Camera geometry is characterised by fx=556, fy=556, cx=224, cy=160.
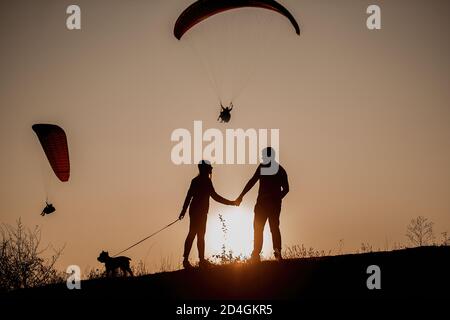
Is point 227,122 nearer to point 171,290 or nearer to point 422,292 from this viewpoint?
point 171,290

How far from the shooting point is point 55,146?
70.3 feet

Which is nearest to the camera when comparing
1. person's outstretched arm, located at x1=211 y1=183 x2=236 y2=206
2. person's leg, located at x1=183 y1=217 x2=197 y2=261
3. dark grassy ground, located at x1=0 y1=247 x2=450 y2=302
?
dark grassy ground, located at x1=0 y1=247 x2=450 y2=302

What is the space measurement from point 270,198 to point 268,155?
3.13 feet

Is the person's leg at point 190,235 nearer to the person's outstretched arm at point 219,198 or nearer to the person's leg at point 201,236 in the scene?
the person's leg at point 201,236

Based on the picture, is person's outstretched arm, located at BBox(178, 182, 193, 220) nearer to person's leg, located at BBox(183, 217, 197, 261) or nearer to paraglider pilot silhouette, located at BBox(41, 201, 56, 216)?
person's leg, located at BBox(183, 217, 197, 261)


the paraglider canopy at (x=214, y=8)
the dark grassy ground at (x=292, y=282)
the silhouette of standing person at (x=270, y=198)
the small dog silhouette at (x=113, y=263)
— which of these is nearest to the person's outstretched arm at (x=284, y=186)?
the silhouette of standing person at (x=270, y=198)

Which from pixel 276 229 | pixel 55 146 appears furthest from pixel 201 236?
pixel 55 146

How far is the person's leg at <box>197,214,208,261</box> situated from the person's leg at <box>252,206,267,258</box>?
114cm

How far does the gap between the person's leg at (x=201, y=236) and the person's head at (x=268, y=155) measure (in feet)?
6.26

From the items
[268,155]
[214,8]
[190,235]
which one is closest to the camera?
[268,155]

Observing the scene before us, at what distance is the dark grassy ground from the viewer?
356 inches

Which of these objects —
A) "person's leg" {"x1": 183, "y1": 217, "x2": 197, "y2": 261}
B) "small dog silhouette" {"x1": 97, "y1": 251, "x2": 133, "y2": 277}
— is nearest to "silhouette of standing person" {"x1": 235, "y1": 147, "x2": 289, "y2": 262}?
"person's leg" {"x1": 183, "y1": 217, "x2": 197, "y2": 261}

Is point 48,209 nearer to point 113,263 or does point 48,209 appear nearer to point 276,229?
point 113,263
